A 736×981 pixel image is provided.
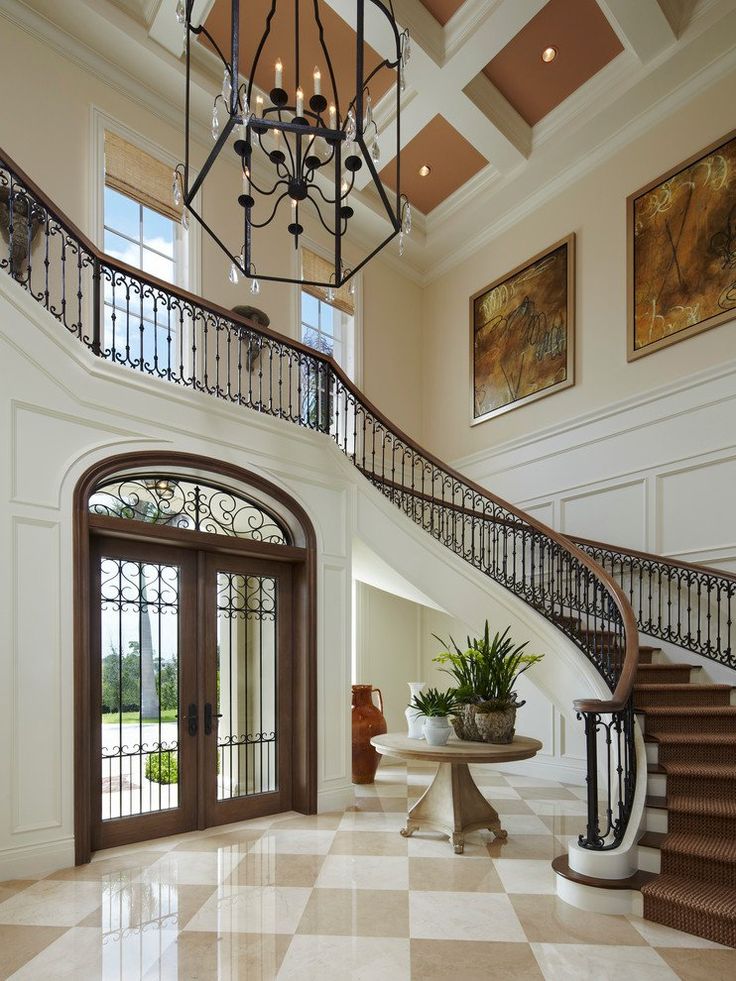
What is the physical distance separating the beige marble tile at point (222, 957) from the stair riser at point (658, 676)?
3.75m

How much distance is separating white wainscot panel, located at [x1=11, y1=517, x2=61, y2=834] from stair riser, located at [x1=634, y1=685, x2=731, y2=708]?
166 inches

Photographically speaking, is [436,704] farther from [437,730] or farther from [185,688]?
[185,688]

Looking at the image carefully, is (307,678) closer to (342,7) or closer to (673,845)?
(673,845)

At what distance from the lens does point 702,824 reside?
4.23m

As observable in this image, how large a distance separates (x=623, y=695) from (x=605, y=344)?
211 inches

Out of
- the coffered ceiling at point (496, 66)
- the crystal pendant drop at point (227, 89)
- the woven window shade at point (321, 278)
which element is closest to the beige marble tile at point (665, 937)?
the crystal pendant drop at point (227, 89)

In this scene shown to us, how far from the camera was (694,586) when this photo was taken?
23.0ft

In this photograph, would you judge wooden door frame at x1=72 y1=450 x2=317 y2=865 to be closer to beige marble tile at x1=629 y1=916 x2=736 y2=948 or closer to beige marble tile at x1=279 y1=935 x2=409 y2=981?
beige marble tile at x1=279 y1=935 x2=409 y2=981

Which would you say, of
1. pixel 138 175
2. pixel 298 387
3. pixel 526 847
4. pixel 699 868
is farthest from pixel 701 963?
pixel 138 175

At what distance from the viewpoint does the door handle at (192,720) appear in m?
5.55

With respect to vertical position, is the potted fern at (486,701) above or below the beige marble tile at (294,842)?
above

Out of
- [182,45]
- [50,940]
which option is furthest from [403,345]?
[50,940]

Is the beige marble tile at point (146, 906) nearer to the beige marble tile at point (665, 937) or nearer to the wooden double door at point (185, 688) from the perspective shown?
the wooden double door at point (185, 688)

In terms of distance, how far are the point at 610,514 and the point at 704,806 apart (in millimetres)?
4360
